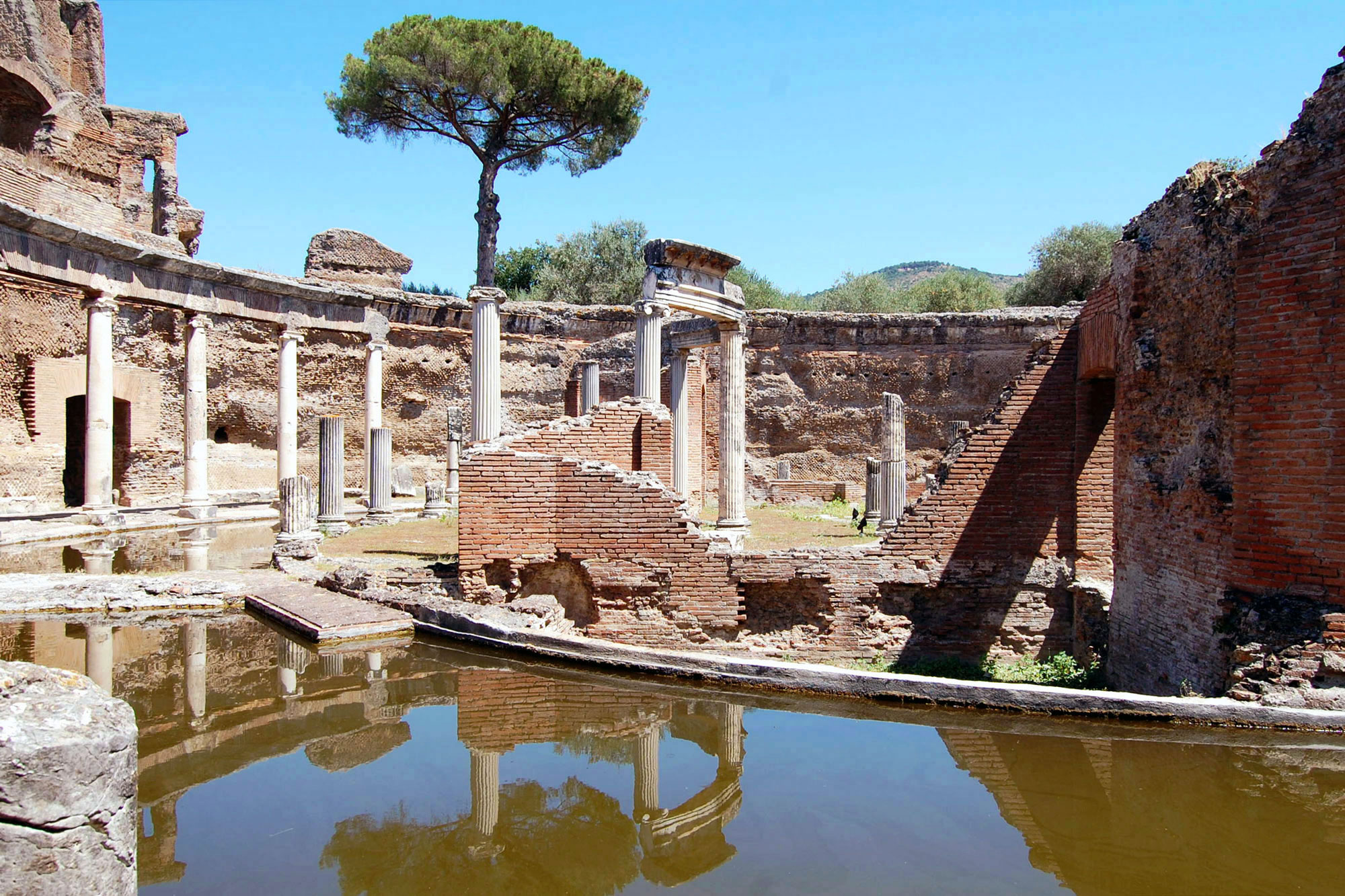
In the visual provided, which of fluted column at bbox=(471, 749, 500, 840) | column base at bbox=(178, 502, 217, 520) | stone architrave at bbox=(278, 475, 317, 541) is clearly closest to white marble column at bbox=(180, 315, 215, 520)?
column base at bbox=(178, 502, 217, 520)

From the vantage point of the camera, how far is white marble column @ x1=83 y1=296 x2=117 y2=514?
1692 cm

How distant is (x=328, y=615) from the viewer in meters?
8.84

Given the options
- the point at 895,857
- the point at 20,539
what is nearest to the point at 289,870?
the point at 895,857

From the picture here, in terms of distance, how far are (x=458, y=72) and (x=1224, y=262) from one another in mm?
24760

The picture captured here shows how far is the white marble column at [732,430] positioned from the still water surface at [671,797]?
814cm

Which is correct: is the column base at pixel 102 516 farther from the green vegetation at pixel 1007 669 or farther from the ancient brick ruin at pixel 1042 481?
the green vegetation at pixel 1007 669

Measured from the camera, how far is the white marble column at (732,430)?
15.1 metres

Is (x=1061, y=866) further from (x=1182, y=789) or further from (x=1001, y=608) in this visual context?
(x=1001, y=608)

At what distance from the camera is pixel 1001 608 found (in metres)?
8.84

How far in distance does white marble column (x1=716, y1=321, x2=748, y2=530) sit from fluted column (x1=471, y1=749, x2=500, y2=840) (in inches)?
375

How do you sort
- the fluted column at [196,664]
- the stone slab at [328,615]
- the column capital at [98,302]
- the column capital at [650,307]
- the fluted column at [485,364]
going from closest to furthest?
1. the fluted column at [196,664]
2. the stone slab at [328,615]
3. the column capital at [650,307]
4. the fluted column at [485,364]
5. the column capital at [98,302]

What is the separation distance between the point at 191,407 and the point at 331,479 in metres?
4.41

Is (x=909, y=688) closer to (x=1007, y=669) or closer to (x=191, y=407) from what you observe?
(x=1007, y=669)

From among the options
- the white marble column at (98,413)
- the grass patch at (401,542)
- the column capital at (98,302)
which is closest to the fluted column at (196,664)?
the grass patch at (401,542)
